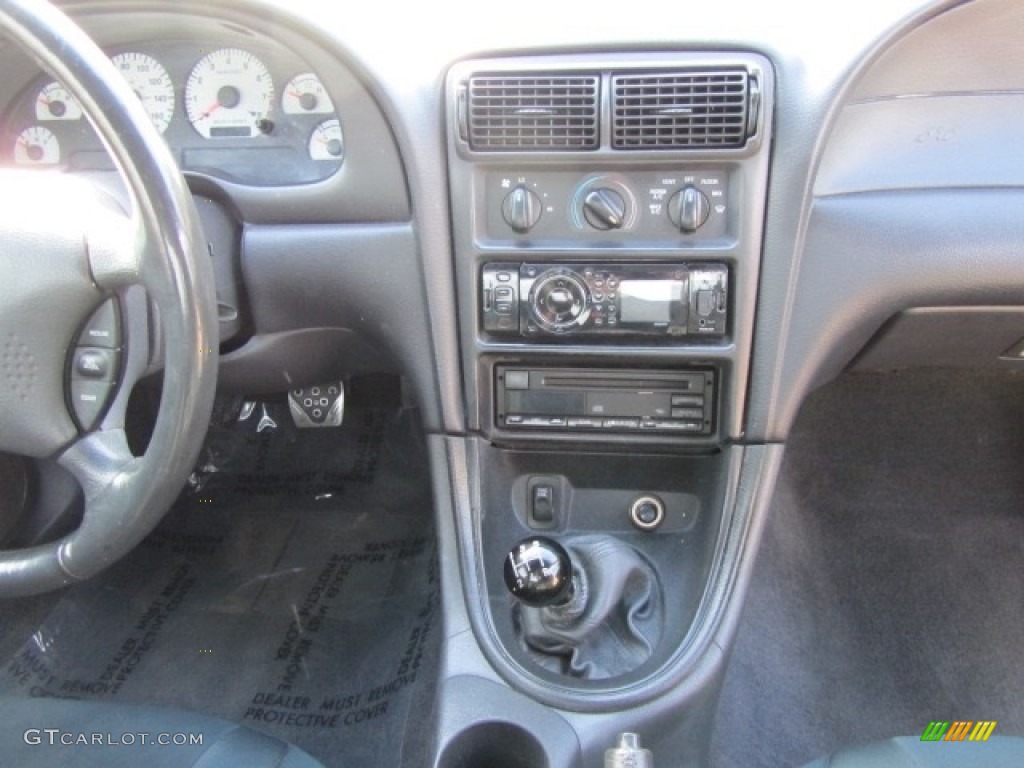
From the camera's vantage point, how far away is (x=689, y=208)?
4.63 ft

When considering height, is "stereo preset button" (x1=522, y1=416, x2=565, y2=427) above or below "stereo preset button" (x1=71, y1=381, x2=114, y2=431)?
below

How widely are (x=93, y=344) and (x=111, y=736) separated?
491 mm

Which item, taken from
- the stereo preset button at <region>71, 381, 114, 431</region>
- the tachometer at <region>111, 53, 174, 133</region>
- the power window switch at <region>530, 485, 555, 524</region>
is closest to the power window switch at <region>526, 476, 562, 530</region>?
the power window switch at <region>530, 485, 555, 524</region>

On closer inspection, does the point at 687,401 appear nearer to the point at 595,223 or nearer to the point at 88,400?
the point at 595,223

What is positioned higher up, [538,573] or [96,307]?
[96,307]

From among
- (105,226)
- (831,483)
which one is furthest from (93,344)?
(831,483)

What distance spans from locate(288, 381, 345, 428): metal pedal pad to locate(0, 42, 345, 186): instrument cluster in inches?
20.9

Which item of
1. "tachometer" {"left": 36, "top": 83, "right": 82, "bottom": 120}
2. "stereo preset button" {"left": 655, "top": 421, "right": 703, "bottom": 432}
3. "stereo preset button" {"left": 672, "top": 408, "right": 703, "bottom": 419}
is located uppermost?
"tachometer" {"left": 36, "top": 83, "right": 82, "bottom": 120}

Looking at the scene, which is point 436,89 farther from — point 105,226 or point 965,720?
point 965,720

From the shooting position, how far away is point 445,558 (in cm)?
157

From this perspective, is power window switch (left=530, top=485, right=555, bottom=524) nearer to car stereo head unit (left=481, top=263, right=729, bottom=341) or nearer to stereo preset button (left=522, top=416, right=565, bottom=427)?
stereo preset button (left=522, top=416, right=565, bottom=427)

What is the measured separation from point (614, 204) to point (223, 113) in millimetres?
642

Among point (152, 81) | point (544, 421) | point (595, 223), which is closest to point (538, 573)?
point (544, 421)

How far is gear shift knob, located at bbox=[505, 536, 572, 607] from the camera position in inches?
54.1
